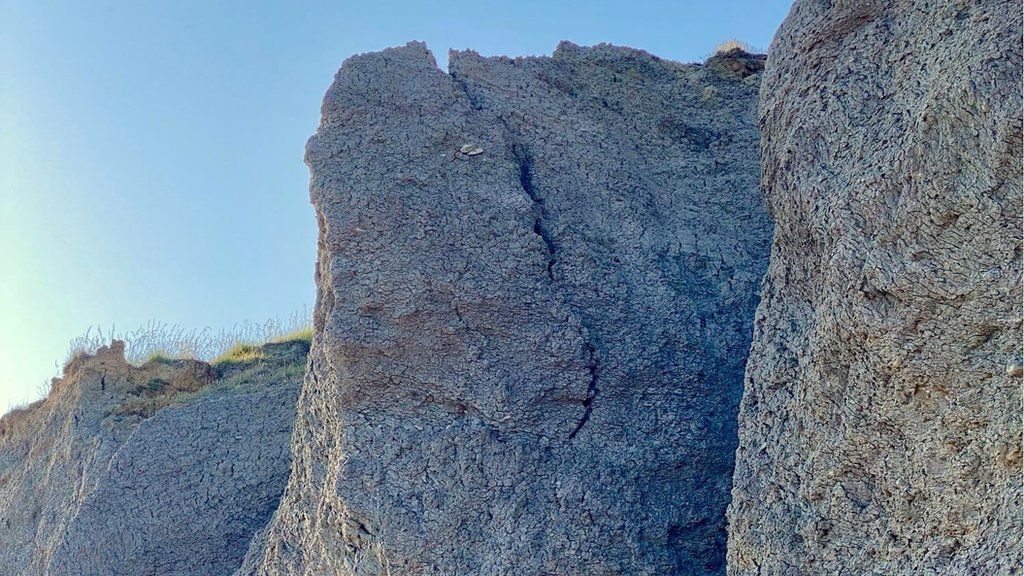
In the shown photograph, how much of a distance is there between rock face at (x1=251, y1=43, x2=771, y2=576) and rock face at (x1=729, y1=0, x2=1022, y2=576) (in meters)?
0.86

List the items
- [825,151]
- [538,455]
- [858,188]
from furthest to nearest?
[538,455] < [825,151] < [858,188]

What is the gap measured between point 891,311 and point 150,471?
214 inches

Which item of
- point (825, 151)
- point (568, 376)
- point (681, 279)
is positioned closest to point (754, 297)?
point (681, 279)

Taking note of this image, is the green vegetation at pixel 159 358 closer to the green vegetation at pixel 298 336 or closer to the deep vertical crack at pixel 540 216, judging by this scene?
the green vegetation at pixel 298 336

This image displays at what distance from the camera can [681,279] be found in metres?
6.05

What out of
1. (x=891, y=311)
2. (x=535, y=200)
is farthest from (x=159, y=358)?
(x=891, y=311)

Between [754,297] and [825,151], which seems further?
[754,297]

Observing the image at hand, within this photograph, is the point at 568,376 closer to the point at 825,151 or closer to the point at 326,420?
the point at 326,420

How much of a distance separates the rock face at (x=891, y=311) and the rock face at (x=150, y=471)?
13.2 ft

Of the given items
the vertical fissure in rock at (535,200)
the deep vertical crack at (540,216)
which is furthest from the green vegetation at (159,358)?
the vertical fissure in rock at (535,200)

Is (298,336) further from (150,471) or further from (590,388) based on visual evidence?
(590,388)

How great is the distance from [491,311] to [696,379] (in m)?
1.06

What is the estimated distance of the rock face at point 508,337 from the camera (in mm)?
5070

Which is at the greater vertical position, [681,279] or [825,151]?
[825,151]
